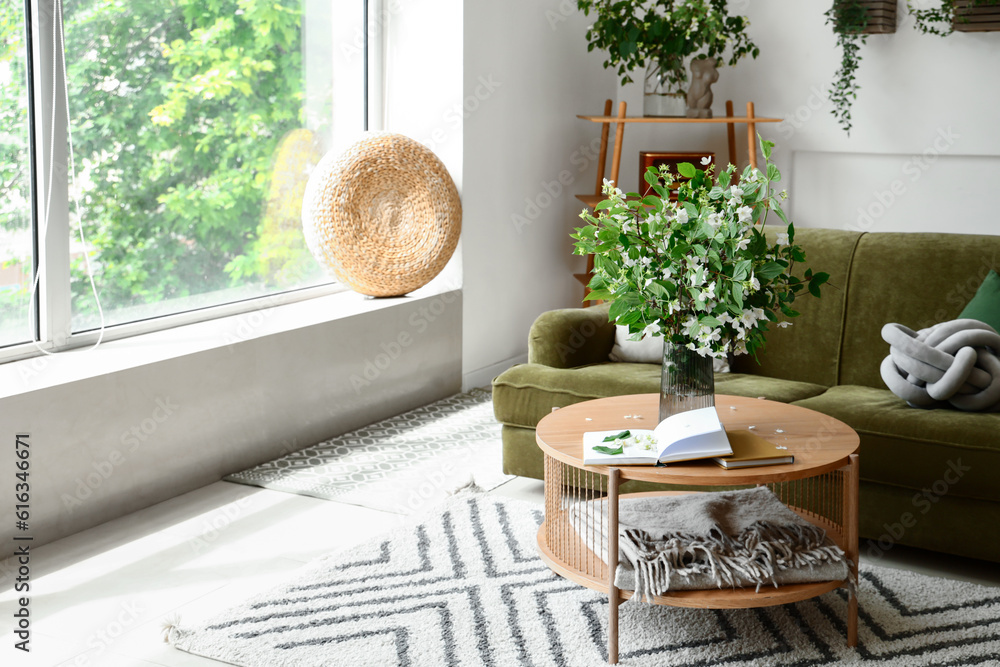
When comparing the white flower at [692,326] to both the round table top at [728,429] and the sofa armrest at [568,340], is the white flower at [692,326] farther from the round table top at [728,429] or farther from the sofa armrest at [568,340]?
the sofa armrest at [568,340]

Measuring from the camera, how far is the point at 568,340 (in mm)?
3180

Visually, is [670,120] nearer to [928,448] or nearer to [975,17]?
[975,17]

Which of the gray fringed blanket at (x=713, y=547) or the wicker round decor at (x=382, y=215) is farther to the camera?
the wicker round decor at (x=382, y=215)

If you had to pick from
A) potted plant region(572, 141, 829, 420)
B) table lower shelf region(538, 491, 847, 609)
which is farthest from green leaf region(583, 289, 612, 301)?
table lower shelf region(538, 491, 847, 609)

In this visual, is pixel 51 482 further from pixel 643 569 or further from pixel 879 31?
pixel 879 31

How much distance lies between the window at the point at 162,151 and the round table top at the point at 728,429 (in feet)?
5.59

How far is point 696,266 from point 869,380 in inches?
51.6

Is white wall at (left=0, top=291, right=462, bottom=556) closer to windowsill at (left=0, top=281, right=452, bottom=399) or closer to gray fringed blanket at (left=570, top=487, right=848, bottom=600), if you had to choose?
windowsill at (left=0, top=281, right=452, bottom=399)

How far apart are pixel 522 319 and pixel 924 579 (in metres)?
2.74

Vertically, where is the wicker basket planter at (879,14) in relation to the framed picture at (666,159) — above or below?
above

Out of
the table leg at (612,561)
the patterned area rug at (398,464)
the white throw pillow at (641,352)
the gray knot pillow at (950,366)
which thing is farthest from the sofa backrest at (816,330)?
the table leg at (612,561)

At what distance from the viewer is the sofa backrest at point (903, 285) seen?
3014 mm

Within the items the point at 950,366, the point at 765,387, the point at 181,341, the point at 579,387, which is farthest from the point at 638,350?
the point at 181,341

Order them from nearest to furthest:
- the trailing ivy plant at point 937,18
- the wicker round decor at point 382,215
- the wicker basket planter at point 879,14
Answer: the wicker round decor at point 382,215 < the trailing ivy plant at point 937,18 < the wicker basket planter at point 879,14
